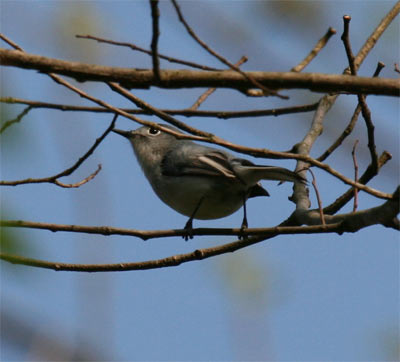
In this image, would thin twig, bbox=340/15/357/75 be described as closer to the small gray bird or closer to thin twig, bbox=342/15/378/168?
thin twig, bbox=342/15/378/168

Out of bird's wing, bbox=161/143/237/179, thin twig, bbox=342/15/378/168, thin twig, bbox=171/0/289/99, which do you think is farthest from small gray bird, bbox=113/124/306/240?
thin twig, bbox=171/0/289/99

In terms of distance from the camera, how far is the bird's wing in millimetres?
5322

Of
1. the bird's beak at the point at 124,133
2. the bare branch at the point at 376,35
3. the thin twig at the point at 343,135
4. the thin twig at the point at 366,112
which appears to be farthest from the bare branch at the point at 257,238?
the bird's beak at the point at 124,133

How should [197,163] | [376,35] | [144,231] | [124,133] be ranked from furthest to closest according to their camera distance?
1. [124,133]
2. [197,163]
3. [376,35]
4. [144,231]

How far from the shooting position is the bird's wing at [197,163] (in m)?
5.32

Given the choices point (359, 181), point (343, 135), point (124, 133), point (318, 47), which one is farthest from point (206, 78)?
point (124, 133)

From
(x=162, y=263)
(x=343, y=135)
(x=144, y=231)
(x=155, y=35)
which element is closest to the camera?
(x=155, y=35)

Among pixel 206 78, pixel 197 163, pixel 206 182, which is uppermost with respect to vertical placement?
pixel 197 163

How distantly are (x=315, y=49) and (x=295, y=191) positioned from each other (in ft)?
4.42

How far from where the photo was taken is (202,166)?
5.47 m

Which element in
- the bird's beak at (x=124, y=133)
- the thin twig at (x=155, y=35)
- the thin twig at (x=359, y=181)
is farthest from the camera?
the bird's beak at (x=124, y=133)

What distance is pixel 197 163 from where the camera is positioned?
5551mm

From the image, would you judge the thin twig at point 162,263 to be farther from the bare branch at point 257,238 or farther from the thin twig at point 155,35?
the thin twig at point 155,35

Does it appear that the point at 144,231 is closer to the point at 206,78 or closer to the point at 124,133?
the point at 206,78
